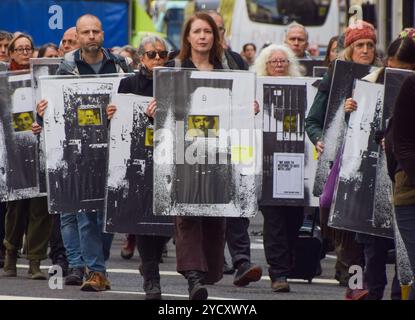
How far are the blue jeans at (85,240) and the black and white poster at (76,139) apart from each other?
0.49 ft

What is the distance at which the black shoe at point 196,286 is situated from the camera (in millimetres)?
11641

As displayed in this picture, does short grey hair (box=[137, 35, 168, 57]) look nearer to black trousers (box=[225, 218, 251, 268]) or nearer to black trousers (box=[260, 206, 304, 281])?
black trousers (box=[260, 206, 304, 281])

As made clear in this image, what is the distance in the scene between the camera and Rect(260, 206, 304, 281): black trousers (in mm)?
13625

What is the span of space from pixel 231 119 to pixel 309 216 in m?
3.16

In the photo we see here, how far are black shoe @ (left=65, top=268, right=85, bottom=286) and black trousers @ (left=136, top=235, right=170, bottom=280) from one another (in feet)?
3.93

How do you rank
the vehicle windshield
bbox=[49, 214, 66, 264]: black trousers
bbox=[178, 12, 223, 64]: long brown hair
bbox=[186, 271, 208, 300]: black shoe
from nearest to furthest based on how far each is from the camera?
bbox=[186, 271, 208, 300]: black shoe
bbox=[178, 12, 223, 64]: long brown hair
bbox=[49, 214, 66, 264]: black trousers
the vehicle windshield

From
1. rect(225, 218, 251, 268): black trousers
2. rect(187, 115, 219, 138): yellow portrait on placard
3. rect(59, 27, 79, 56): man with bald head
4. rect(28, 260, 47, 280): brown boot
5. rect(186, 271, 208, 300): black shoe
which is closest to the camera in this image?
rect(186, 271, 208, 300): black shoe

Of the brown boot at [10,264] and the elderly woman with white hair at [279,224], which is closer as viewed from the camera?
the elderly woman with white hair at [279,224]

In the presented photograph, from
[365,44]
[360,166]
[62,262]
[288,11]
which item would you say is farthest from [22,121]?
[288,11]

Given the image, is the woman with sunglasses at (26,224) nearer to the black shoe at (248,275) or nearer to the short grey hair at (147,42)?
the black shoe at (248,275)

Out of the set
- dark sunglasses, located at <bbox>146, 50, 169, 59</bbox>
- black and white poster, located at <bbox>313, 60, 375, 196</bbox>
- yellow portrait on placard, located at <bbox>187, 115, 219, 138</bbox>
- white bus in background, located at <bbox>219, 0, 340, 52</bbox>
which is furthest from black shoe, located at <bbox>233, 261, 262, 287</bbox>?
white bus in background, located at <bbox>219, 0, 340, 52</bbox>

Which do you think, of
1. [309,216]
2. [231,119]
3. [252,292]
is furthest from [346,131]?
[309,216]

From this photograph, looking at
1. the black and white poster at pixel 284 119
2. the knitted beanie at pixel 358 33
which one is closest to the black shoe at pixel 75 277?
the black and white poster at pixel 284 119

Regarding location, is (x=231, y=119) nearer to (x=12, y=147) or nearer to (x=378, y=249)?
(x=378, y=249)
